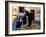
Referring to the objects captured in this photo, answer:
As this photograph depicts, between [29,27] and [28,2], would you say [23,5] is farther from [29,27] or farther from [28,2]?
[29,27]

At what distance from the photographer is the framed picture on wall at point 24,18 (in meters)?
1.80

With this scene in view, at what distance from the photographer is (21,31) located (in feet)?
6.07

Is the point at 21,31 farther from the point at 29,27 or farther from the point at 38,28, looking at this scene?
the point at 38,28

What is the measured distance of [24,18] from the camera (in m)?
1.88

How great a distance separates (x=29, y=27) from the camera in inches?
74.7

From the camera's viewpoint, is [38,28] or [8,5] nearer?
[8,5]

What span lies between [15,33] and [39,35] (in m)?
0.46

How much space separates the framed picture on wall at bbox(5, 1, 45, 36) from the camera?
1.80 m

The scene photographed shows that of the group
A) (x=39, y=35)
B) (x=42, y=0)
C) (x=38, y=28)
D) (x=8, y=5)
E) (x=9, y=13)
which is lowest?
(x=39, y=35)

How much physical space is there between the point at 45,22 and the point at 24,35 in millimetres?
478

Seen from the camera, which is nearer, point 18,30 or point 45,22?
point 18,30

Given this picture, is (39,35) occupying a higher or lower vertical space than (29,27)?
lower

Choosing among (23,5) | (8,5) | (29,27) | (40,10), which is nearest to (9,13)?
(8,5)

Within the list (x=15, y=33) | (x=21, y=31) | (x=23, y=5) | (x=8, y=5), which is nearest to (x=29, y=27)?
(x=21, y=31)
